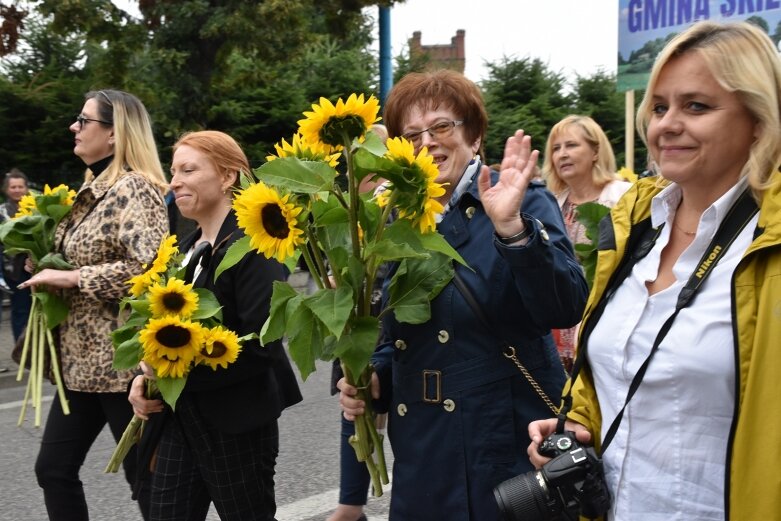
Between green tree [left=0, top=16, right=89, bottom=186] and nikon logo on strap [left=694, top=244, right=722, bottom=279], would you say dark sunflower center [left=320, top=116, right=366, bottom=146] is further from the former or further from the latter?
green tree [left=0, top=16, right=89, bottom=186]

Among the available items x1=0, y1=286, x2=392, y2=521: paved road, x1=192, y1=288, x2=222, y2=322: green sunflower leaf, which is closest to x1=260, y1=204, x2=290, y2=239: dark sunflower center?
x1=192, y1=288, x2=222, y2=322: green sunflower leaf

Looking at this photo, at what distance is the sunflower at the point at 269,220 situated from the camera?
2006 mm

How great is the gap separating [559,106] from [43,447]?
15789mm

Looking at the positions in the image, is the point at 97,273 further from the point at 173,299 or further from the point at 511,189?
the point at 511,189

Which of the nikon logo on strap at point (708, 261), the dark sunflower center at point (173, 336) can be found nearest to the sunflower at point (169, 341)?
the dark sunflower center at point (173, 336)

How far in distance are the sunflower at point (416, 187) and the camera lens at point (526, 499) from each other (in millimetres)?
601

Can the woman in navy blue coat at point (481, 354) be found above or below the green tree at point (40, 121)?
below

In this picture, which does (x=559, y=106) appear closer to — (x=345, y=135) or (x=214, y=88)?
(x=214, y=88)

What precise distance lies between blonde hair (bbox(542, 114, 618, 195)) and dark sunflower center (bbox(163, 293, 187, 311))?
271 cm

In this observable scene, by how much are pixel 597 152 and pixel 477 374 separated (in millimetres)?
2900

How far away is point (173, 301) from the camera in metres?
2.64

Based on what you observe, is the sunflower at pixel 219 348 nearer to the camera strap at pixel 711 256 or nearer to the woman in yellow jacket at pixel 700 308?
the woman in yellow jacket at pixel 700 308

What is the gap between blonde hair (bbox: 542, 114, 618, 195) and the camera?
4.83 meters

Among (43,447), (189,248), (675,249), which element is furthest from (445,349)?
(43,447)
